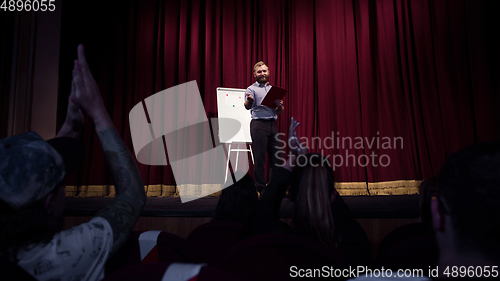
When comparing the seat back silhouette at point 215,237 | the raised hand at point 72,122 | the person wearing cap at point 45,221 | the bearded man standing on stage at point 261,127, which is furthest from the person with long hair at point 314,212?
the bearded man standing on stage at point 261,127

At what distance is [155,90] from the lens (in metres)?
4.73

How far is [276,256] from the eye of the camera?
788 millimetres

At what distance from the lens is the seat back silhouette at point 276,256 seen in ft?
2.48

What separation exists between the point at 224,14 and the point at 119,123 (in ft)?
8.11

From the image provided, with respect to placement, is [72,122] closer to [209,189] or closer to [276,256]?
[276,256]

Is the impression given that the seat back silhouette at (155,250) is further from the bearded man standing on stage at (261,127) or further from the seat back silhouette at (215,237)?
the bearded man standing on stage at (261,127)

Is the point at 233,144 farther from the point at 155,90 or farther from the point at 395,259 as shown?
the point at 395,259

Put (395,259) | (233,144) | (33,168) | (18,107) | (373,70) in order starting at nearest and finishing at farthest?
(33,168)
(395,259)
(18,107)
(373,70)
(233,144)

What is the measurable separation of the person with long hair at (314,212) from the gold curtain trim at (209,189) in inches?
112

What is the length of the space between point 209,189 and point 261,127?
1417 millimetres

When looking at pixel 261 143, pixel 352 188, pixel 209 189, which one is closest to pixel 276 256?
pixel 261 143

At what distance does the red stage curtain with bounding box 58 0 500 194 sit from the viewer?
155 inches

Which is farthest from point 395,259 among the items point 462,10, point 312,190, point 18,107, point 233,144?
point 462,10

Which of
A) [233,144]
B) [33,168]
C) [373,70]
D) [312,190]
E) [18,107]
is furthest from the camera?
[233,144]
